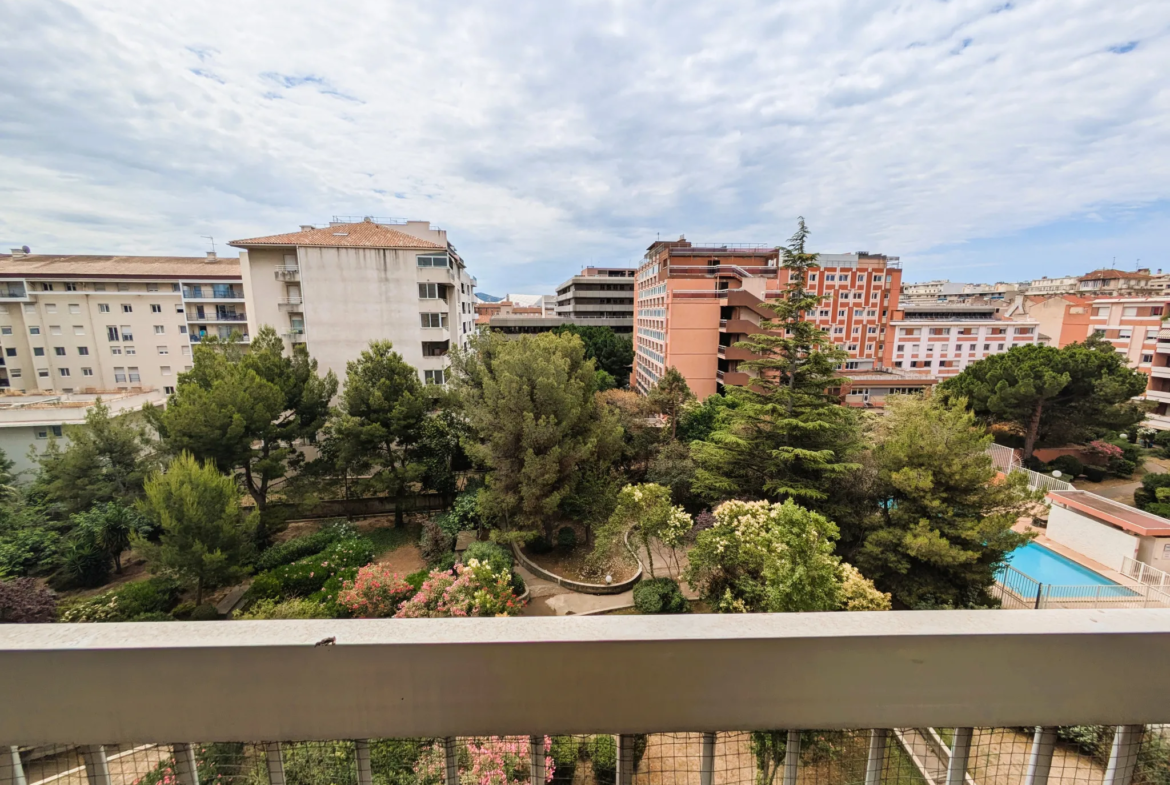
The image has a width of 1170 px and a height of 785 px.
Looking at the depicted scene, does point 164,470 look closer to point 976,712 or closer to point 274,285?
point 274,285

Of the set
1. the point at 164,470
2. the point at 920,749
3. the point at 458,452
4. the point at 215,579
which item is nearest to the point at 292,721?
the point at 920,749

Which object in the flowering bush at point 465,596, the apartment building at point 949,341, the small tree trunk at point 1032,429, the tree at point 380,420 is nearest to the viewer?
the flowering bush at point 465,596

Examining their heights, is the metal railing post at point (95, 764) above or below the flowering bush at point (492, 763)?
above

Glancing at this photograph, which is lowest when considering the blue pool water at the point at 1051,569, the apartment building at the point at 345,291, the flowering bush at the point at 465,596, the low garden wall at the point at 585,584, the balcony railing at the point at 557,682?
the blue pool water at the point at 1051,569

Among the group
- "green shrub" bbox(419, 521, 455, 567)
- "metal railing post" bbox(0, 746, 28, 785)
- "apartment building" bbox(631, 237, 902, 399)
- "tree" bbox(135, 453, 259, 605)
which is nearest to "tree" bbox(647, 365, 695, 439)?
"apartment building" bbox(631, 237, 902, 399)

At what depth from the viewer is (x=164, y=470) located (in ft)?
42.9

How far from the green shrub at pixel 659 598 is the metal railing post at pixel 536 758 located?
357 inches

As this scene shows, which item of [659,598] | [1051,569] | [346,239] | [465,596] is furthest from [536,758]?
[346,239]

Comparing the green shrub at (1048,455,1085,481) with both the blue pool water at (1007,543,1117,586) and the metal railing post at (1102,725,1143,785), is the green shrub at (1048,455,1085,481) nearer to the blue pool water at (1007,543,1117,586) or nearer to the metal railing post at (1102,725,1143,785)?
the blue pool water at (1007,543,1117,586)

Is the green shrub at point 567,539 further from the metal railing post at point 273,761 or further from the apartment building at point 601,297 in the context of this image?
the apartment building at point 601,297

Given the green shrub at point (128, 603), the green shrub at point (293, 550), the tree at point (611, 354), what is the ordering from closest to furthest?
the green shrub at point (128, 603) < the green shrub at point (293, 550) < the tree at point (611, 354)

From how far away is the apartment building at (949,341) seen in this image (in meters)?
37.2

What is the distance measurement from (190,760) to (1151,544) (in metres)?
18.0

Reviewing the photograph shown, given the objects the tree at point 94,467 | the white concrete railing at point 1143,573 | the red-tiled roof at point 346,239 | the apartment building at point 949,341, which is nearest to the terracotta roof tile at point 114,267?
the red-tiled roof at point 346,239
